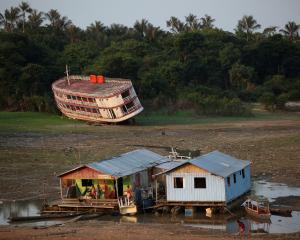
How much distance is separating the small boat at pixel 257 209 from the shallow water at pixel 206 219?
30 centimetres

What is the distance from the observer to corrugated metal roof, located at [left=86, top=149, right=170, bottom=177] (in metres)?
38.4

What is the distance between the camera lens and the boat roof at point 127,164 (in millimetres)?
38375

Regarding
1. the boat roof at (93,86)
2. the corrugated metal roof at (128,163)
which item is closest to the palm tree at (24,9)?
the boat roof at (93,86)

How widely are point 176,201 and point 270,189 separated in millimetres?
7995

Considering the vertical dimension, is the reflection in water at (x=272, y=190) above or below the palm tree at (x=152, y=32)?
below

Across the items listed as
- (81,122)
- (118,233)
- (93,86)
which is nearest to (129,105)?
(81,122)

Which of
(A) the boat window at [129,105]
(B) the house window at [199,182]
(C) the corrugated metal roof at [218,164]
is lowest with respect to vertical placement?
(B) the house window at [199,182]

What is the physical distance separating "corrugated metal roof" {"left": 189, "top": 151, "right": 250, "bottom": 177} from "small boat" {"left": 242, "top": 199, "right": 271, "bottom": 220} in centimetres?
185

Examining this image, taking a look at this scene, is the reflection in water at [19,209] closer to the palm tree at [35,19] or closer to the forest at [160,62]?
the forest at [160,62]

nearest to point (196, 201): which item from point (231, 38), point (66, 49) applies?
point (66, 49)

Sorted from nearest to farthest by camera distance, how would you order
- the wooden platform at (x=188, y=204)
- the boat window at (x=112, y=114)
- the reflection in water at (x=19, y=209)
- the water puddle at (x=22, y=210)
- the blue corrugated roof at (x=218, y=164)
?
the water puddle at (x=22, y=210)
the wooden platform at (x=188, y=204)
the blue corrugated roof at (x=218, y=164)
the reflection in water at (x=19, y=209)
the boat window at (x=112, y=114)

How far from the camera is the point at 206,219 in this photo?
3547cm

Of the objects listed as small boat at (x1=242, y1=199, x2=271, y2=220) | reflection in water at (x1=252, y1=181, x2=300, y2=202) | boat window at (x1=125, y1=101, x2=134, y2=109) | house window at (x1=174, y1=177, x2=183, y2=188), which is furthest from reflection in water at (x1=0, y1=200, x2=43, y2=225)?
boat window at (x1=125, y1=101, x2=134, y2=109)

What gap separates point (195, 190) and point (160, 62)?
7830cm
